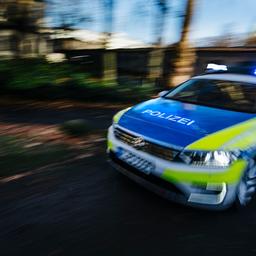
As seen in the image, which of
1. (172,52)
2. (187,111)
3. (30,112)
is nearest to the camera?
(187,111)

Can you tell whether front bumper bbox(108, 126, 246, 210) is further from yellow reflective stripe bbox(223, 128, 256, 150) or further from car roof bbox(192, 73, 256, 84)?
car roof bbox(192, 73, 256, 84)

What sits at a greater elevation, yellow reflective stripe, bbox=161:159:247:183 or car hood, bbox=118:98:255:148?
car hood, bbox=118:98:255:148

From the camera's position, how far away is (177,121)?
14.0 feet

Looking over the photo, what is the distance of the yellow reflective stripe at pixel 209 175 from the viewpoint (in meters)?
3.77

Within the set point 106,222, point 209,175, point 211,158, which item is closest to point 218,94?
point 211,158

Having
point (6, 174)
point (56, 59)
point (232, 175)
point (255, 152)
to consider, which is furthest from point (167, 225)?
point (56, 59)

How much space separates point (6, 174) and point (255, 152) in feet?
10.0

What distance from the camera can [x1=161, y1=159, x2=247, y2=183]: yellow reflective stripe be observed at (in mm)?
3770

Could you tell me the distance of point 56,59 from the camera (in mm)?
10812

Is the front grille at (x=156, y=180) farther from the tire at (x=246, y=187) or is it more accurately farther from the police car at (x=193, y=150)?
the tire at (x=246, y=187)

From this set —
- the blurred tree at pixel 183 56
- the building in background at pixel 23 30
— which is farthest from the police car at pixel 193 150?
the building in background at pixel 23 30

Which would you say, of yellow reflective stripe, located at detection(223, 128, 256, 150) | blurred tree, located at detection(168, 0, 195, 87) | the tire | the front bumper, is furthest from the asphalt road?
blurred tree, located at detection(168, 0, 195, 87)

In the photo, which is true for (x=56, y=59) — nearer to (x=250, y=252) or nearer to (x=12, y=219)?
(x=12, y=219)

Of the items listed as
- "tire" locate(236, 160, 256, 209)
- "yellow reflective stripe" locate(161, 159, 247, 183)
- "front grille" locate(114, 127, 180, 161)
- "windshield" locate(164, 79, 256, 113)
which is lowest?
"tire" locate(236, 160, 256, 209)
